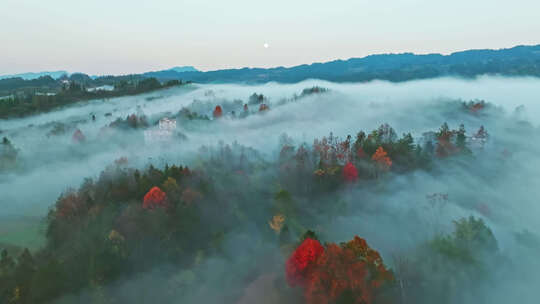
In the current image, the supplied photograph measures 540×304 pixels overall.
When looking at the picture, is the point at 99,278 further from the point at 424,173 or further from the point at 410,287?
the point at 424,173

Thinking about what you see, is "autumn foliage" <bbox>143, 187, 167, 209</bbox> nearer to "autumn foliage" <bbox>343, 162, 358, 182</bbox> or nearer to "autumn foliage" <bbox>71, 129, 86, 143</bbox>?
"autumn foliage" <bbox>343, 162, 358, 182</bbox>

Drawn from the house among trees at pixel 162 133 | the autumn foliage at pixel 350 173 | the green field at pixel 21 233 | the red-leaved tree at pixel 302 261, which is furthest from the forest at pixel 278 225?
the house among trees at pixel 162 133

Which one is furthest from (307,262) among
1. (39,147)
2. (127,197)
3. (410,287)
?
(39,147)

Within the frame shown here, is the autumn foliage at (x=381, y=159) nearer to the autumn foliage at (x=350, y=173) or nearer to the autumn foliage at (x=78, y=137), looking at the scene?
the autumn foliage at (x=350, y=173)

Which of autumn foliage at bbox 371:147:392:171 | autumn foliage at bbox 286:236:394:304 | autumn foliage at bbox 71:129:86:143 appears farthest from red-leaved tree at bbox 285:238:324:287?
autumn foliage at bbox 71:129:86:143

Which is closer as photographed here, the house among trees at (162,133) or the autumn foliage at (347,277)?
the autumn foliage at (347,277)

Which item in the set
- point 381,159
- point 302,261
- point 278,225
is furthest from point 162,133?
point 302,261
